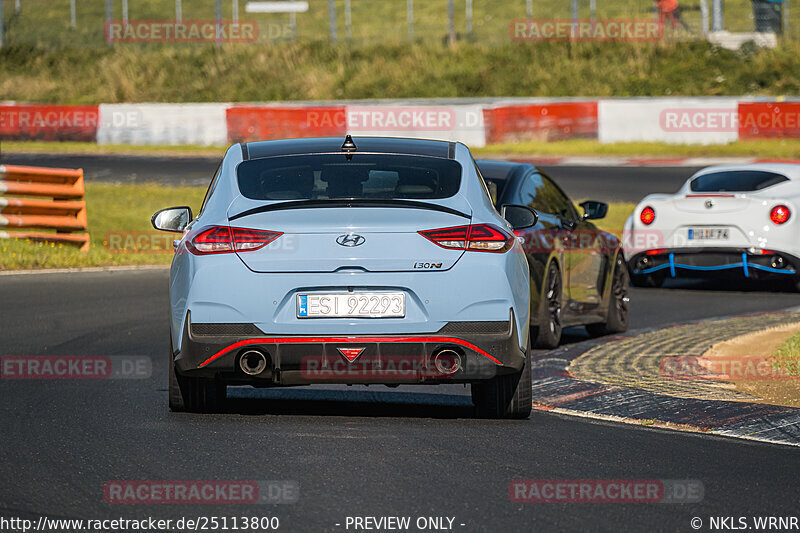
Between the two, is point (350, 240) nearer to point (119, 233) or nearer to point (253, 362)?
point (253, 362)

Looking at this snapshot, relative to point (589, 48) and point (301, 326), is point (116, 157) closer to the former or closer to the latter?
point (589, 48)

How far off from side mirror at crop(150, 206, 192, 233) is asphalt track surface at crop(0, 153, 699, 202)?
16631mm

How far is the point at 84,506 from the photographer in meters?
5.58

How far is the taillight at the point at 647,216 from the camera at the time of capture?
15.7 m

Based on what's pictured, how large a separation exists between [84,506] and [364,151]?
2.99 m

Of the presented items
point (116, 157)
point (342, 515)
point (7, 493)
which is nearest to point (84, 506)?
point (7, 493)

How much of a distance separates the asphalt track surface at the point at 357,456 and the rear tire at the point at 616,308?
3.13m

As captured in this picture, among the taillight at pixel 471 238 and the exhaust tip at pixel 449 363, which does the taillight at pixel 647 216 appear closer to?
the taillight at pixel 471 238

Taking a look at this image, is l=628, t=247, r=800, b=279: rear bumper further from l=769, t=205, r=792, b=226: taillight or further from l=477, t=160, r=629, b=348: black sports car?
l=477, t=160, r=629, b=348: black sports car

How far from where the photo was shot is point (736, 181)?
15.8 metres

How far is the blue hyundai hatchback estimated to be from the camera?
23.2 feet

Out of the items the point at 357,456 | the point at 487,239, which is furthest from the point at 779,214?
the point at 357,456

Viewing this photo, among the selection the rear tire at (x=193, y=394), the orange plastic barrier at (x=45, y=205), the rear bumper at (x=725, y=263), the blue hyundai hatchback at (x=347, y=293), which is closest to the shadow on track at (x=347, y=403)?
the rear tire at (x=193, y=394)

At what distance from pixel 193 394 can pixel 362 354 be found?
3.86ft
